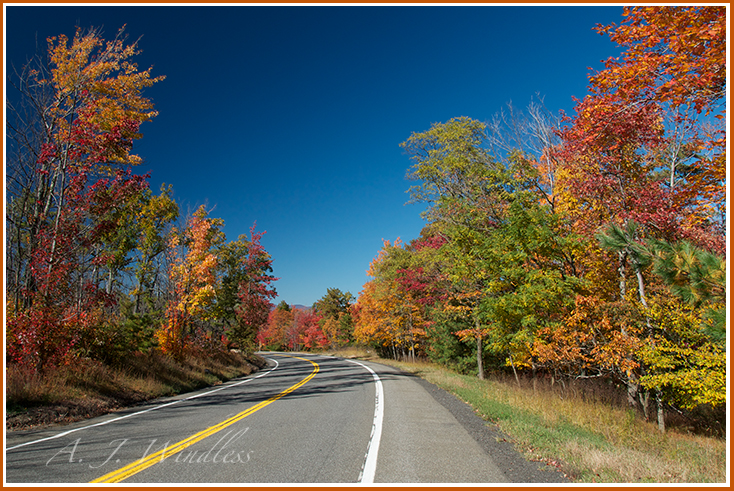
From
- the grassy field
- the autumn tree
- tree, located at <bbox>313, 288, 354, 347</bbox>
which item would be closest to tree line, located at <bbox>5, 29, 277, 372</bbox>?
the autumn tree

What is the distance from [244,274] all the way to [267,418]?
20.2 metres

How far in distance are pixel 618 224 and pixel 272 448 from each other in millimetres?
10221

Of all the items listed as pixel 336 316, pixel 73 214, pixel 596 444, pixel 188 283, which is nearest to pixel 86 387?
pixel 73 214

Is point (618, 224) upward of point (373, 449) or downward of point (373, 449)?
upward

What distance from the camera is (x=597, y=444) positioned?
19.4 feet

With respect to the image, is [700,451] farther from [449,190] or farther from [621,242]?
[449,190]

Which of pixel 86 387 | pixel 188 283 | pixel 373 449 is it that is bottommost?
pixel 373 449

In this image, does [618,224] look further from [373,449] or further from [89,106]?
[89,106]

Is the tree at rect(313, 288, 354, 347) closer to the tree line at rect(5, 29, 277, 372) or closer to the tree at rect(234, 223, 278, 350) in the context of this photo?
the tree at rect(234, 223, 278, 350)

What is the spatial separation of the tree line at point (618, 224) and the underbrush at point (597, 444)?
169 cm

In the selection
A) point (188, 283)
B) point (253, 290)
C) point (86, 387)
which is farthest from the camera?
point (253, 290)

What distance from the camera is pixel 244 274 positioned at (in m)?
27.0

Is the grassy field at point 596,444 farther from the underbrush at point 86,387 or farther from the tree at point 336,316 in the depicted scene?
the tree at point 336,316

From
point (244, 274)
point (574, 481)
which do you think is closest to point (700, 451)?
point (574, 481)
